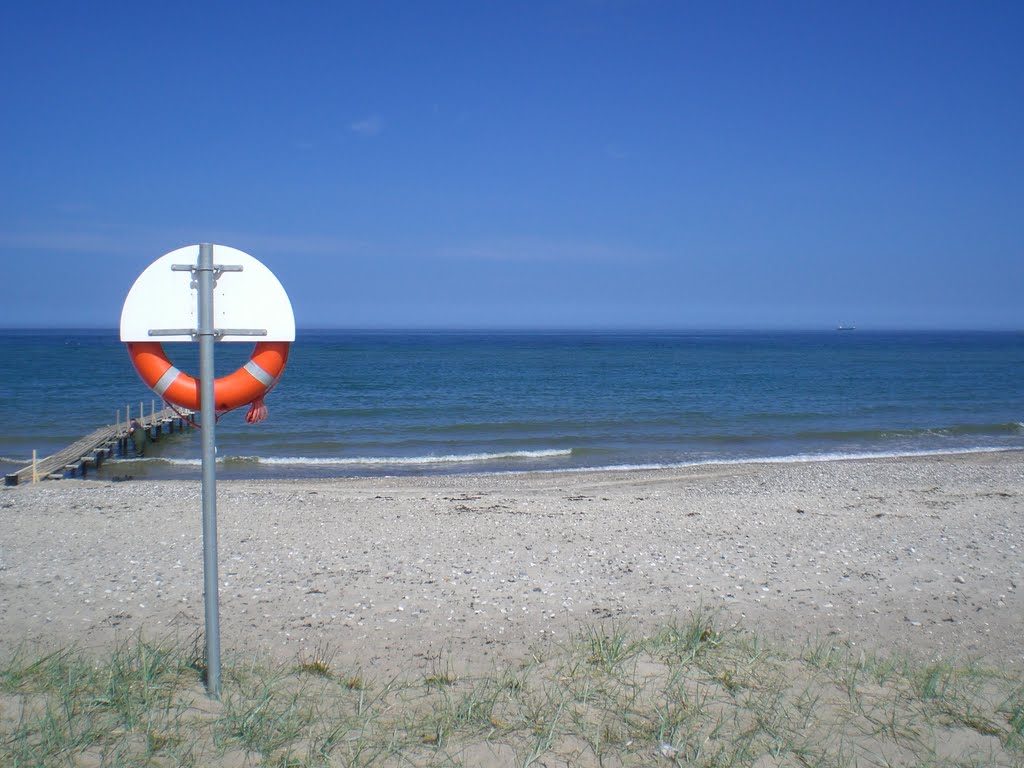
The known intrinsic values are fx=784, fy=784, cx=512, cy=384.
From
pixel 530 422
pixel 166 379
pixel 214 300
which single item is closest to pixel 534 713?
pixel 166 379

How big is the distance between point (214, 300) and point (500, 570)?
206 inches

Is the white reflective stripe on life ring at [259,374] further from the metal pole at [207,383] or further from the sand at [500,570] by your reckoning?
the sand at [500,570]

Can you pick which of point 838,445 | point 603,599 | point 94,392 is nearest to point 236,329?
point 603,599

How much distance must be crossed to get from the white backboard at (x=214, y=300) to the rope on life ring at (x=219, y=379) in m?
0.09

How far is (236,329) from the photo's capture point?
3.92 meters

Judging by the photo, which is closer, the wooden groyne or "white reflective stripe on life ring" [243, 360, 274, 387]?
"white reflective stripe on life ring" [243, 360, 274, 387]

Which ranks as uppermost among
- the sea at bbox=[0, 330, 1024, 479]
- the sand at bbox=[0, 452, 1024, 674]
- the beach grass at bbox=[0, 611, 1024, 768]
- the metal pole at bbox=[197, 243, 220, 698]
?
the metal pole at bbox=[197, 243, 220, 698]

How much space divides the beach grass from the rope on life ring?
1.50 meters

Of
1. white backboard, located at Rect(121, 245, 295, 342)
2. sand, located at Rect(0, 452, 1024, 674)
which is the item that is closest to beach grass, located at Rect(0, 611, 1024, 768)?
sand, located at Rect(0, 452, 1024, 674)

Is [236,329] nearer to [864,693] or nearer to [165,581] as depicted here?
[864,693]

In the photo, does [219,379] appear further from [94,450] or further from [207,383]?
[94,450]

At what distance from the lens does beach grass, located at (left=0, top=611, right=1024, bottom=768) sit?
354 cm

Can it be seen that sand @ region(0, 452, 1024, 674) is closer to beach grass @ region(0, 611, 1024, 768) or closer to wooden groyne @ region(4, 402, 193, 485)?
beach grass @ region(0, 611, 1024, 768)

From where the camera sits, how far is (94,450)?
20.6 meters
